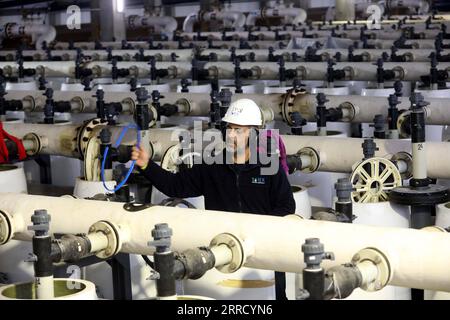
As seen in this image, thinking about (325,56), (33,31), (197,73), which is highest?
(33,31)

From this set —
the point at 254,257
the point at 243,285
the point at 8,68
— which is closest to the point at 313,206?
the point at 243,285

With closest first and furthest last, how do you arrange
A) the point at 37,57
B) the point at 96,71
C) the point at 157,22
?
the point at 96,71 < the point at 37,57 < the point at 157,22

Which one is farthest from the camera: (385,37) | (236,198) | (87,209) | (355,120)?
(385,37)

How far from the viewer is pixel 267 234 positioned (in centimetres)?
350

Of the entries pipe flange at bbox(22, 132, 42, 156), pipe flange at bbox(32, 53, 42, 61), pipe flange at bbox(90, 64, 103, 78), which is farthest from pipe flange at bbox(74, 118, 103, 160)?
pipe flange at bbox(32, 53, 42, 61)

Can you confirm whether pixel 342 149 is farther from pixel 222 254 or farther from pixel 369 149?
pixel 222 254

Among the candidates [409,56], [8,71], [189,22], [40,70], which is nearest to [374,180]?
[409,56]

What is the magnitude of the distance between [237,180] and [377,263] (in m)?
1.61

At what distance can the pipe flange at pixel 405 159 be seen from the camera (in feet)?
17.4

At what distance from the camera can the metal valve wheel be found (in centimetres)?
492

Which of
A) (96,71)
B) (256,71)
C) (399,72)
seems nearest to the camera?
(399,72)
